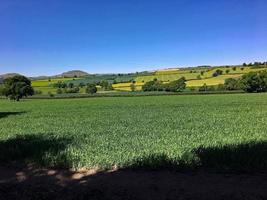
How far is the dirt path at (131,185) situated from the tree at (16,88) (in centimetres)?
9766

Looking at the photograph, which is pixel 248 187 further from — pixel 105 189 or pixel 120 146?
pixel 120 146

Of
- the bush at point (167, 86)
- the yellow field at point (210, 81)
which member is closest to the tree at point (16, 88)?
the bush at point (167, 86)

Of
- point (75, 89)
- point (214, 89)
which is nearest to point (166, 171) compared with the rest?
point (214, 89)

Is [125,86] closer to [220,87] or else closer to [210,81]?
[210,81]

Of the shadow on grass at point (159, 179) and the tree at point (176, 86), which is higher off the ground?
the shadow on grass at point (159, 179)

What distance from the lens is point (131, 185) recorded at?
32.5 feet

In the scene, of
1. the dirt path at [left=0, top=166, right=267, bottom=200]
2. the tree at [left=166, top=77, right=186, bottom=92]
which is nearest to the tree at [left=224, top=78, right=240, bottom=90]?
the tree at [left=166, top=77, right=186, bottom=92]

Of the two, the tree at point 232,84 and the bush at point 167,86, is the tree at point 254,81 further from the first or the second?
the bush at point 167,86

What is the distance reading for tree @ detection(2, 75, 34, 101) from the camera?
106 m

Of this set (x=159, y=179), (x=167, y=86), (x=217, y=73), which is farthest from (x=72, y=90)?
(x=159, y=179)

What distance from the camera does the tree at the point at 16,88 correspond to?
106 meters

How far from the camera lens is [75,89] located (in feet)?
439

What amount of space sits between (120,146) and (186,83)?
120 meters

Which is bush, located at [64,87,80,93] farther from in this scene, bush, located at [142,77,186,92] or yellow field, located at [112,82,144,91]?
bush, located at [142,77,186,92]
